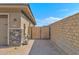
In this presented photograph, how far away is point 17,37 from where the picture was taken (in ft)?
32.5

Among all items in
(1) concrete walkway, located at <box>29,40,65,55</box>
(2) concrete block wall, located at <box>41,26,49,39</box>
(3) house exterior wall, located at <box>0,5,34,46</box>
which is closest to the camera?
(1) concrete walkway, located at <box>29,40,65,55</box>

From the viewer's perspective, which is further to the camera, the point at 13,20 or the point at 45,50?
the point at 13,20

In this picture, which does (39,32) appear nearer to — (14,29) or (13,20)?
(14,29)

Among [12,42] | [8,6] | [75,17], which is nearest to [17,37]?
[12,42]

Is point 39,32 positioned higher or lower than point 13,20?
lower

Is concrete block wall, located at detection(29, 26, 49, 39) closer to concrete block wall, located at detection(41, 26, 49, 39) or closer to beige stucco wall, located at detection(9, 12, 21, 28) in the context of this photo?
concrete block wall, located at detection(41, 26, 49, 39)

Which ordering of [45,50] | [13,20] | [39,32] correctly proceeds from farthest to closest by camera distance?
[39,32]
[13,20]
[45,50]

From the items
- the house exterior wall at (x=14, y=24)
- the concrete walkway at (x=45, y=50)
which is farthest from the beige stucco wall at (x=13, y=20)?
the concrete walkway at (x=45, y=50)

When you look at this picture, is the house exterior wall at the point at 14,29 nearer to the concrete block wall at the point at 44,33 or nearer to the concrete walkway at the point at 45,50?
the concrete walkway at the point at 45,50

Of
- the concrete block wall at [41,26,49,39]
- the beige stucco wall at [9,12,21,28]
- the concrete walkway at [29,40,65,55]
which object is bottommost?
the concrete walkway at [29,40,65,55]

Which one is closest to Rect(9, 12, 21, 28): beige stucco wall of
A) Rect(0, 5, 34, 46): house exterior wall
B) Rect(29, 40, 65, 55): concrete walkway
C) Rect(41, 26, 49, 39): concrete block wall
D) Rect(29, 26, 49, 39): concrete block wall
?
Rect(0, 5, 34, 46): house exterior wall

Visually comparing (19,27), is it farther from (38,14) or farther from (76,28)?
(38,14)

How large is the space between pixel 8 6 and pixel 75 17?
17.0 ft

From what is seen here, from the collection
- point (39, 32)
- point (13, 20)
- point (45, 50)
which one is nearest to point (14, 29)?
point (13, 20)
